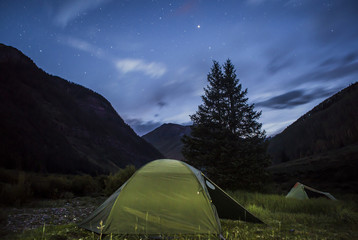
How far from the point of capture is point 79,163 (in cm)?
2723

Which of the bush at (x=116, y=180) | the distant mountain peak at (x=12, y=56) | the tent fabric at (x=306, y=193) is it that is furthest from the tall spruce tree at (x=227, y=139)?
the distant mountain peak at (x=12, y=56)

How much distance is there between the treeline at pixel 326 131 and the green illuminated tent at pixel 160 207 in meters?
18.8

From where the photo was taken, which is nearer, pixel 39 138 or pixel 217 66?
pixel 217 66

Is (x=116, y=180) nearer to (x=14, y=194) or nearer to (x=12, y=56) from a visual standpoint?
(x=14, y=194)

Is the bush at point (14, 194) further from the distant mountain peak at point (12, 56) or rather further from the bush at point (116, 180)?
the distant mountain peak at point (12, 56)

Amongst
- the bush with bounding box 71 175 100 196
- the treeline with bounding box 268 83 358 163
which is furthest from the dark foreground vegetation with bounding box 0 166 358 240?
the treeline with bounding box 268 83 358 163

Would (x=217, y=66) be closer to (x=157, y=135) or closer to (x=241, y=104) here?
(x=241, y=104)

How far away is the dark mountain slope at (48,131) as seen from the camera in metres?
20.4

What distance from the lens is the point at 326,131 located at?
796 inches

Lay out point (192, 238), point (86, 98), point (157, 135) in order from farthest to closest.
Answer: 1. point (157, 135)
2. point (86, 98)
3. point (192, 238)

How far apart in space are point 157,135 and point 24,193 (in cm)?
13474

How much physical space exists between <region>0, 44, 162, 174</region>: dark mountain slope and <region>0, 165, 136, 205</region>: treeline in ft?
5.27

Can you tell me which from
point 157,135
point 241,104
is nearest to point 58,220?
point 241,104


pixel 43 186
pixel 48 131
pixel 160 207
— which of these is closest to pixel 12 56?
pixel 48 131
